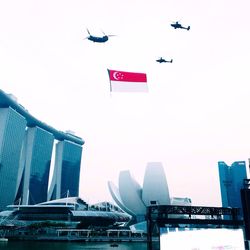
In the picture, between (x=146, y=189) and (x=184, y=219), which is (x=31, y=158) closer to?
(x=146, y=189)

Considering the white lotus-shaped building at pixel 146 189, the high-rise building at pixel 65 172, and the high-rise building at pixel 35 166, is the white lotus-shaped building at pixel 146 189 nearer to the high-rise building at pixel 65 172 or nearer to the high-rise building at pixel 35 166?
the high-rise building at pixel 35 166

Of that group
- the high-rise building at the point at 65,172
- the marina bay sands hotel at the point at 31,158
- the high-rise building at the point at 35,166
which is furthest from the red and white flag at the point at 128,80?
the high-rise building at the point at 65,172

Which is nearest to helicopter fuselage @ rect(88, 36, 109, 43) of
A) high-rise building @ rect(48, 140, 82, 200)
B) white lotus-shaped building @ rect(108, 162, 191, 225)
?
white lotus-shaped building @ rect(108, 162, 191, 225)

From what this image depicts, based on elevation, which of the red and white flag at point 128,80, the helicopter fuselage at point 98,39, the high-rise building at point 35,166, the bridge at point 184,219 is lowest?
the bridge at point 184,219

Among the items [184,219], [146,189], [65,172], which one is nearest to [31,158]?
[65,172]

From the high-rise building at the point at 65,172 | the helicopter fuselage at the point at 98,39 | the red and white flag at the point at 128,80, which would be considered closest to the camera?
the red and white flag at the point at 128,80

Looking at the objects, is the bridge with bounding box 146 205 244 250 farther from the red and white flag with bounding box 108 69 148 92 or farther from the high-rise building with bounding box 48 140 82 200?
the high-rise building with bounding box 48 140 82 200

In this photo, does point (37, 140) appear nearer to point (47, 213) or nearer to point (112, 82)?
point (47, 213)
